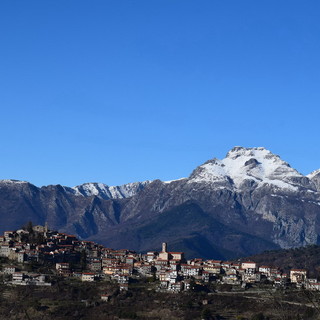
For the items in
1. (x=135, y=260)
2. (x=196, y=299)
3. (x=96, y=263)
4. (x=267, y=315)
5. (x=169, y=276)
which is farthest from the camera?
(x=135, y=260)

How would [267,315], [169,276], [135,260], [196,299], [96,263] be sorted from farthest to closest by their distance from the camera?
1. [135,260]
2. [96,263]
3. [169,276]
4. [196,299]
5. [267,315]

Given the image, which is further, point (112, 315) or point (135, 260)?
point (135, 260)

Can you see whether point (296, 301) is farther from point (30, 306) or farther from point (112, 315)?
point (30, 306)

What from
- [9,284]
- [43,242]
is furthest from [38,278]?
[43,242]

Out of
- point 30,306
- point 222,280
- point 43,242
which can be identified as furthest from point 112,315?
point 43,242

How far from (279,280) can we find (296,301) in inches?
1034

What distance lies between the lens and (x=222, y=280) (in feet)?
560

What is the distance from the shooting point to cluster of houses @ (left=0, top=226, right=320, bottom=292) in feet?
534

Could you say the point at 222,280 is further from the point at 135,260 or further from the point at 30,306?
the point at 30,306

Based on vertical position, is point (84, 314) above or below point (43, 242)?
below

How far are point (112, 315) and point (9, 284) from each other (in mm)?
25911

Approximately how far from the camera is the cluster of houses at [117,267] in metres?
163

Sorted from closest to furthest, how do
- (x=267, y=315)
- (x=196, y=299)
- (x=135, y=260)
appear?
(x=267, y=315) < (x=196, y=299) < (x=135, y=260)

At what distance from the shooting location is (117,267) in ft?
578
